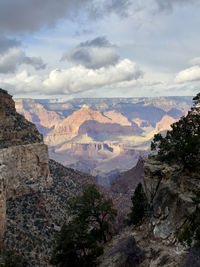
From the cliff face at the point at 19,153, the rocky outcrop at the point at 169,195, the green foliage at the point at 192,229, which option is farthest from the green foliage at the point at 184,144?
the cliff face at the point at 19,153

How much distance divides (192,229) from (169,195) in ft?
21.6

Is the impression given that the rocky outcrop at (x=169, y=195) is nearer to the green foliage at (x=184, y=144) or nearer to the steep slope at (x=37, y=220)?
the green foliage at (x=184, y=144)

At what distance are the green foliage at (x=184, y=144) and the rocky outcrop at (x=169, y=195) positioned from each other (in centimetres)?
130

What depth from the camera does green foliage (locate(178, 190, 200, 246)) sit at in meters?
21.9

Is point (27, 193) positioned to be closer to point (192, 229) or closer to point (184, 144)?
point (184, 144)

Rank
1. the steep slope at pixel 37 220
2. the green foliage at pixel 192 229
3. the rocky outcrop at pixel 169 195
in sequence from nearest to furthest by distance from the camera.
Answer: the green foliage at pixel 192 229, the rocky outcrop at pixel 169 195, the steep slope at pixel 37 220

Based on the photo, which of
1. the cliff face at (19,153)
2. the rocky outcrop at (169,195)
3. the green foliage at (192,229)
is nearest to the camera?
the green foliage at (192,229)

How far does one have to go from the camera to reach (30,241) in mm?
47094

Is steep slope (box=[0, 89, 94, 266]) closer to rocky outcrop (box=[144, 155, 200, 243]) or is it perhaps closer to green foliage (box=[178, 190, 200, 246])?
rocky outcrop (box=[144, 155, 200, 243])

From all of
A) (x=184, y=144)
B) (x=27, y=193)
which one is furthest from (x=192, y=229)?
(x=27, y=193)

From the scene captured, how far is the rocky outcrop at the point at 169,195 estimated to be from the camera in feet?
87.9

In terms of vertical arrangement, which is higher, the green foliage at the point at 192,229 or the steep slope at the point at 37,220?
the green foliage at the point at 192,229

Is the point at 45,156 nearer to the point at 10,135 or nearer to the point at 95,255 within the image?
the point at 10,135

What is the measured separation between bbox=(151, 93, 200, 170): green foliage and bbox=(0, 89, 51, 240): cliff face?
36.4 m
